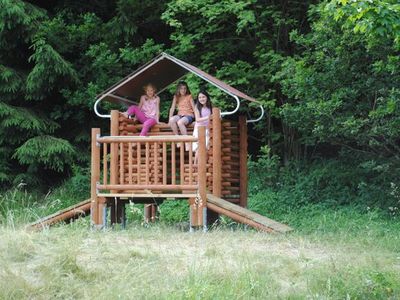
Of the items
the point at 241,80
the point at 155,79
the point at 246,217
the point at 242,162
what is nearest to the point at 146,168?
the point at 246,217

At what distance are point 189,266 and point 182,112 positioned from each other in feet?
18.4

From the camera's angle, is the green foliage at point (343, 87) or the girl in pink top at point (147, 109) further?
the green foliage at point (343, 87)

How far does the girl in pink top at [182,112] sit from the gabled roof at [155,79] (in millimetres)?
428

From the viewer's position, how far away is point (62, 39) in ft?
59.6

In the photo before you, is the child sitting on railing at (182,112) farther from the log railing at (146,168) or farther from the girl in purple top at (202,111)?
the log railing at (146,168)

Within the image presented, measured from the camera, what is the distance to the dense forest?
1407cm

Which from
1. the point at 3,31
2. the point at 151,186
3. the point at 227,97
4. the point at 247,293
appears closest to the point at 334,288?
the point at 247,293

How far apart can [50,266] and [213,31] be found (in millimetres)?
10767

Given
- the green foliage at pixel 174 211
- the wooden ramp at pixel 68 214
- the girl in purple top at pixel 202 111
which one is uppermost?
the girl in purple top at pixel 202 111

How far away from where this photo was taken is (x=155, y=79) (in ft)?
44.0

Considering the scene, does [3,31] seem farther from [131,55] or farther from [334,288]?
[334,288]

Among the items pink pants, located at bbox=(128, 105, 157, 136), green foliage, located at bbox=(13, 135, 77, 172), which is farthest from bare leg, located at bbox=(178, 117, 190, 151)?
green foliage, located at bbox=(13, 135, 77, 172)

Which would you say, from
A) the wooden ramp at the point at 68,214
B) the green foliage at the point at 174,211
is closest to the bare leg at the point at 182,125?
the wooden ramp at the point at 68,214

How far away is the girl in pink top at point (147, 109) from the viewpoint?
1298 centimetres
